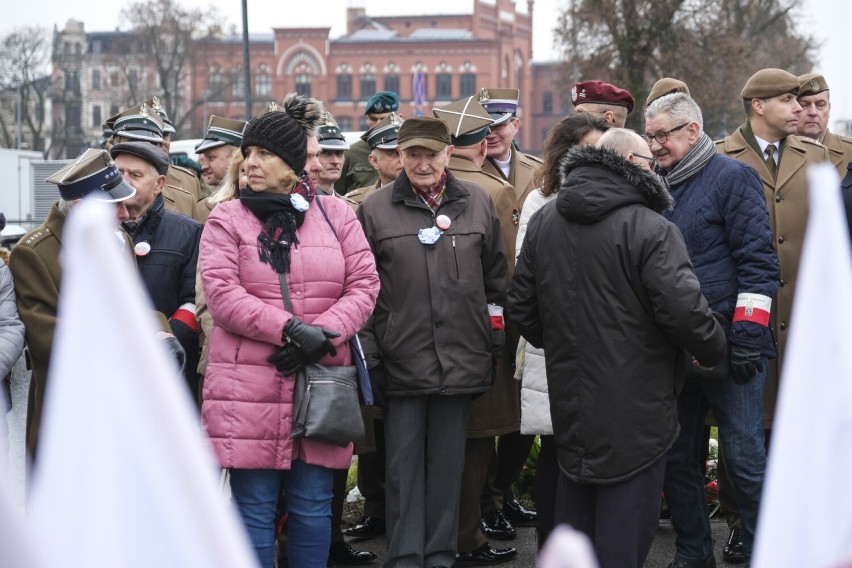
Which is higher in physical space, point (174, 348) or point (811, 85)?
point (811, 85)

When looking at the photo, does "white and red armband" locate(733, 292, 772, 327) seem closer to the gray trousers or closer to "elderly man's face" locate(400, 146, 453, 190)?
the gray trousers

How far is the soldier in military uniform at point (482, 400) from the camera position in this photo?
608cm

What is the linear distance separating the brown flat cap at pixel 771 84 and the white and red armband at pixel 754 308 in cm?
145

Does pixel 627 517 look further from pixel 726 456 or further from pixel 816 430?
pixel 816 430

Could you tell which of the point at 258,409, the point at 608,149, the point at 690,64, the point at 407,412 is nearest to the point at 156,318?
the point at 258,409

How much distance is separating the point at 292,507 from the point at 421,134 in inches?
71.0

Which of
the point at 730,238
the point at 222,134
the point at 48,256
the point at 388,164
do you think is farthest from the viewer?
the point at 222,134

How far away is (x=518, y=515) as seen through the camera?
22.7ft

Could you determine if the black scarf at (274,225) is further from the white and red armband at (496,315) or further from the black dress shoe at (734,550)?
the black dress shoe at (734,550)

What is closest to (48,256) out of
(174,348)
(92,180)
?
(92,180)

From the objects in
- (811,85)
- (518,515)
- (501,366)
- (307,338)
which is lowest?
(518,515)

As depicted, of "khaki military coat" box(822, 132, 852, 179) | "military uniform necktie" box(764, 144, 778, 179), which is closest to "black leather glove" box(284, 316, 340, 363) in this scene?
"military uniform necktie" box(764, 144, 778, 179)

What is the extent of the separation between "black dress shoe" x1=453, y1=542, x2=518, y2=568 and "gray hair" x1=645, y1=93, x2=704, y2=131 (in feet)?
7.53

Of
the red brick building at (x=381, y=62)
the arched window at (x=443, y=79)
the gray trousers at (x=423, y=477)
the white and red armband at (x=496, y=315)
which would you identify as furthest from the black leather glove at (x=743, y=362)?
the arched window at (x=443, y=79)
